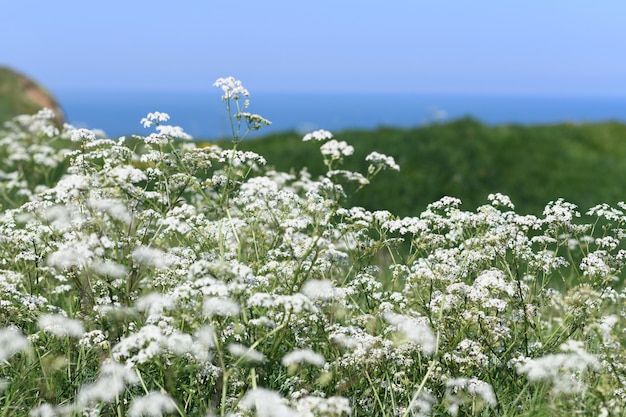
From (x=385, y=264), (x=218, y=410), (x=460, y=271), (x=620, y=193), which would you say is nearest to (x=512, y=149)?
(x=620, y=193)

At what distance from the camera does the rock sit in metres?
19.2

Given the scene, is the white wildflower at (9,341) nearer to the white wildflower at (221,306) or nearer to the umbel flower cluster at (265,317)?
the umbel flower cluster at (265,317)

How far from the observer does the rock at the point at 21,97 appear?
19178 millimetres

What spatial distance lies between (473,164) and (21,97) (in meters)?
12.1

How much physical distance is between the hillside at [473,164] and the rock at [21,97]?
6.11m

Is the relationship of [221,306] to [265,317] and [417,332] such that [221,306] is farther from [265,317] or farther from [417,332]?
[417,332]

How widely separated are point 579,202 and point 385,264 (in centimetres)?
582

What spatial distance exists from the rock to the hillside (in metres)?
6.11

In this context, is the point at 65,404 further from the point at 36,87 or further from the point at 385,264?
the point at 36,87

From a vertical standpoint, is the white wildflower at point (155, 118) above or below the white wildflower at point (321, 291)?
above

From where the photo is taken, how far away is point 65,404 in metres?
4.63

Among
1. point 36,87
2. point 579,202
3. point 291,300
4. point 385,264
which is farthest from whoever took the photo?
point 36,87

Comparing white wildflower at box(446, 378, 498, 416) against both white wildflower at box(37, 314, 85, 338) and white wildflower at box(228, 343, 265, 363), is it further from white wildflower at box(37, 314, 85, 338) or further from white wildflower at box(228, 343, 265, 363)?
white wildflower at box(37, 314, 85, 338)

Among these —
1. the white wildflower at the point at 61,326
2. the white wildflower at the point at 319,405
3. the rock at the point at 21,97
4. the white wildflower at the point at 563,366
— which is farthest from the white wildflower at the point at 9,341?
the rock at the point at 21,97
